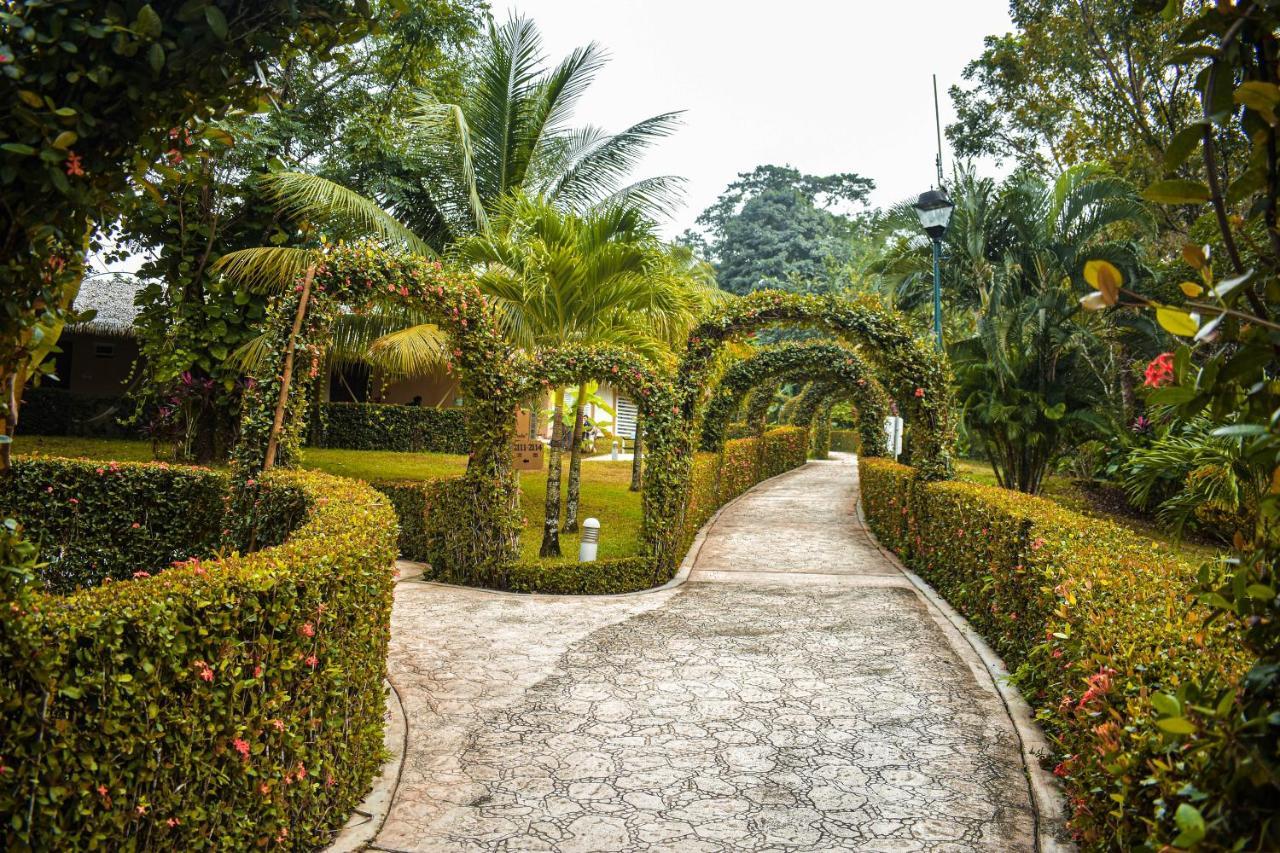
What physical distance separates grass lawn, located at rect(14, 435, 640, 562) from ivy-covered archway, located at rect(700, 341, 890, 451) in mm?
2237

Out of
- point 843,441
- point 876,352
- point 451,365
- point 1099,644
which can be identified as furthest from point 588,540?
point 843,441

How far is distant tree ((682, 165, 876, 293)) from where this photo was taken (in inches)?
1934

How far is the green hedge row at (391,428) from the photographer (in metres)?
21.9

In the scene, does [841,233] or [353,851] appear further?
[841,233]

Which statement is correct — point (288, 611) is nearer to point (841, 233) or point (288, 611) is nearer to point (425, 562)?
point (425, 562)

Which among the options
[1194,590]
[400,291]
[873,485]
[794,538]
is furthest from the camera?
[873,485]

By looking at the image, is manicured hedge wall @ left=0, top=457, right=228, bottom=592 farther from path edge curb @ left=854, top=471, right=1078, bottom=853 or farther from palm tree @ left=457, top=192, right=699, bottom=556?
path edge curb @ left=854, top=471, right=1078, bottom=853

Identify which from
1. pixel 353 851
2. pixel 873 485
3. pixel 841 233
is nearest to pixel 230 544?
pixel 353 851

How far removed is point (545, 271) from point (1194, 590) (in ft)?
32.9

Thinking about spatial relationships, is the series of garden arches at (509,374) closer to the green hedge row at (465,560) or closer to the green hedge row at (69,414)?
the green hedge row at (465,560)

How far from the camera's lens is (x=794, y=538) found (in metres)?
14.3

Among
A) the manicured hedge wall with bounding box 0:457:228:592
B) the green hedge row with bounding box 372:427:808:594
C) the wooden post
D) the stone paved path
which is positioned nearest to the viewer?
the stone paved path

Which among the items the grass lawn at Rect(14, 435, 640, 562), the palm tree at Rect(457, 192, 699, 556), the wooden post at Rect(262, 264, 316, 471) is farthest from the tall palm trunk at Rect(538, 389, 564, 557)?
the wooden post at Rect(262, 264, 316, 471)

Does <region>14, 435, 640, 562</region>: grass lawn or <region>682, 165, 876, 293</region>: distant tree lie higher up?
<region>682, 165, 876, 293</region>: distant tree
